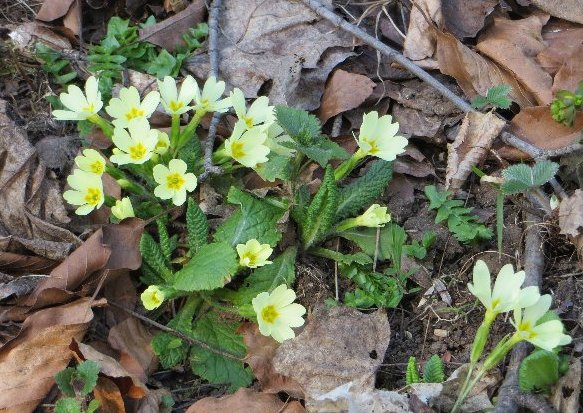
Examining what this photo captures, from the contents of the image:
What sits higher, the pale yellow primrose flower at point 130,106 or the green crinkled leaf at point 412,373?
the pale yellow primrose flower at point 130,106

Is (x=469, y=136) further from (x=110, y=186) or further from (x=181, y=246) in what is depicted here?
(x=110, y=186)

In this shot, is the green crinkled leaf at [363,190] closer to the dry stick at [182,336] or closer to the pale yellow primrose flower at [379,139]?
the pale yellow primrose flower at [379,139]

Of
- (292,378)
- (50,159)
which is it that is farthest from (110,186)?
(292,378)

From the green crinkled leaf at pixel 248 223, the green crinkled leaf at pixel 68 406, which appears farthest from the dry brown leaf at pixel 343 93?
the green crinkled leaf at pixel 68 406

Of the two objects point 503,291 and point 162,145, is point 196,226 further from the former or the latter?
point 503,291

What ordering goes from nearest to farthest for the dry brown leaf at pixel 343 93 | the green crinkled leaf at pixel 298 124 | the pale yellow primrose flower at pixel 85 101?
the green crinkled leaf at pixel 298 124
the pale yellow primrose flower at pixel 85 101
the dry brown leaf at pixel 343 93

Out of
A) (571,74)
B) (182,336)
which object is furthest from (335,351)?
(571,74)

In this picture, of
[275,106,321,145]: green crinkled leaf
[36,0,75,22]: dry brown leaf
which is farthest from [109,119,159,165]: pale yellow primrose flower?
[36,0,75,22]: dry brown leaf
